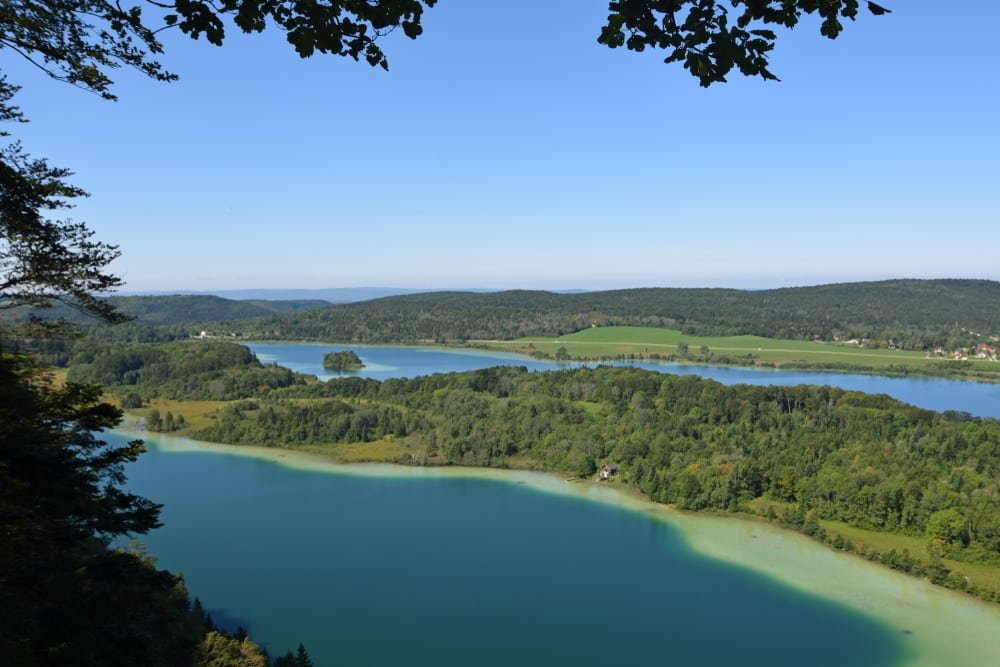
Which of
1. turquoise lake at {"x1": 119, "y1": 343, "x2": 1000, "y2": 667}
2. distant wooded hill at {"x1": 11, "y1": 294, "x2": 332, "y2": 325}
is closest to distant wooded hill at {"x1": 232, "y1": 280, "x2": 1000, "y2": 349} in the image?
distant wooded hill at {"x1": 11, "y1": 294, "x2": 332, "y2": 325}

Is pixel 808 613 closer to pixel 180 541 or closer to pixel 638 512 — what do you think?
pixel 638 512

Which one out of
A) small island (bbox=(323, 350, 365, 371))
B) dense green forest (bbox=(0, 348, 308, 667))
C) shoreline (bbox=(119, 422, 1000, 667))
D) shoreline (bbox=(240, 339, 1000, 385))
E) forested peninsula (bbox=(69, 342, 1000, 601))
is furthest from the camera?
small island (bbox=(323, 350, 365, 371))

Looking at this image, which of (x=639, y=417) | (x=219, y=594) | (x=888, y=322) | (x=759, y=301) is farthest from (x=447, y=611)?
(x=759, y=301)

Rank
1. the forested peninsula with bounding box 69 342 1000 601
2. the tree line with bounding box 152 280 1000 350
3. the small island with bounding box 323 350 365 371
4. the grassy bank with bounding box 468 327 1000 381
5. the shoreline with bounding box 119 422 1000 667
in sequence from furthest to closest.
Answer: the tree line with bounding box 152 280 1000 350, the small island with bounding box 323 350 365 371, the grassy bank with bounding box 468 327 1000 381, the forested peninsula with bounding box 69 342 1000 601, the shoreline with bounding box 119 422 1000 667

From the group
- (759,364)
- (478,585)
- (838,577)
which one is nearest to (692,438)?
(838,577)

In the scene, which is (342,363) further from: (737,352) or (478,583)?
(478,583)

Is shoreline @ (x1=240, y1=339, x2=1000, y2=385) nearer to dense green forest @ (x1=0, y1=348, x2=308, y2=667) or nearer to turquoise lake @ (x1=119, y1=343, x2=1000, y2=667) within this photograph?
turquoise lake @ (x1=119, y1=343, x2=1000, y2=667)

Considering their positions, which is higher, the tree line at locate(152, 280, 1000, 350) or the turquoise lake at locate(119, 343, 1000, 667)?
the tree line at locate(152, 280, 1000, 350)

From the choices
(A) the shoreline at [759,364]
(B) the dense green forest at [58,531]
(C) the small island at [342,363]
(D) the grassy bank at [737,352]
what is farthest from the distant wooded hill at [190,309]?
(B) the dense green forest at [58,531]
